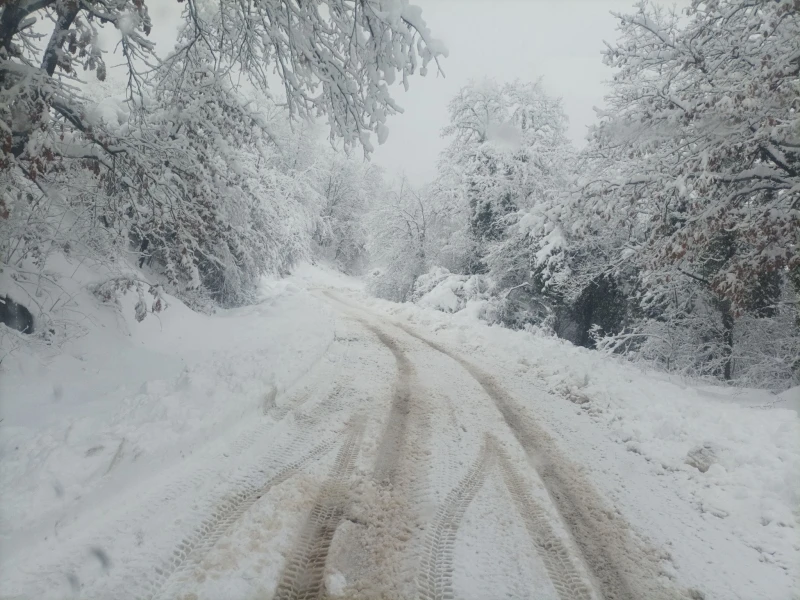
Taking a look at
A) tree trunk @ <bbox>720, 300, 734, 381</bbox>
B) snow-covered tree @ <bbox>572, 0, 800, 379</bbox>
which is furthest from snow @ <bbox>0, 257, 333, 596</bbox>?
tree trunk @ <bbox>720, 300, 734, 381</bbox>

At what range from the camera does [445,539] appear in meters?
3.25

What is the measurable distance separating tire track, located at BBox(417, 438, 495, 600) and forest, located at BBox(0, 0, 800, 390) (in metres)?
3.60

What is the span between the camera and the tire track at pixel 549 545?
2891 mm

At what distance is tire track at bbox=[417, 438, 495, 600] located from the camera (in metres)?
2.79

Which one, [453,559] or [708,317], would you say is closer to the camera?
[453,559]

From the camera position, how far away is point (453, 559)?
3.04m

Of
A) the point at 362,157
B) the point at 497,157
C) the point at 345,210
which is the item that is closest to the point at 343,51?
the point at 362,157

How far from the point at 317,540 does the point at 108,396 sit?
348 centimetres

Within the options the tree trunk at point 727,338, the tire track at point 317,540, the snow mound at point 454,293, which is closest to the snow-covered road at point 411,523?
the tire track at point 317,540

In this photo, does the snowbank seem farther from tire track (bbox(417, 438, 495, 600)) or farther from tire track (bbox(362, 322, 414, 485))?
tire track (bbox(417, 438, 495, 600))

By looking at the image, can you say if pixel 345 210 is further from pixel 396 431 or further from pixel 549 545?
pixel 549 545

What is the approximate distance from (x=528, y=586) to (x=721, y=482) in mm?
3038

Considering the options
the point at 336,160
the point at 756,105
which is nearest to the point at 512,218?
the point at 756,105

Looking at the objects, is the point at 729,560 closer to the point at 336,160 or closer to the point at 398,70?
the point at 398,70
